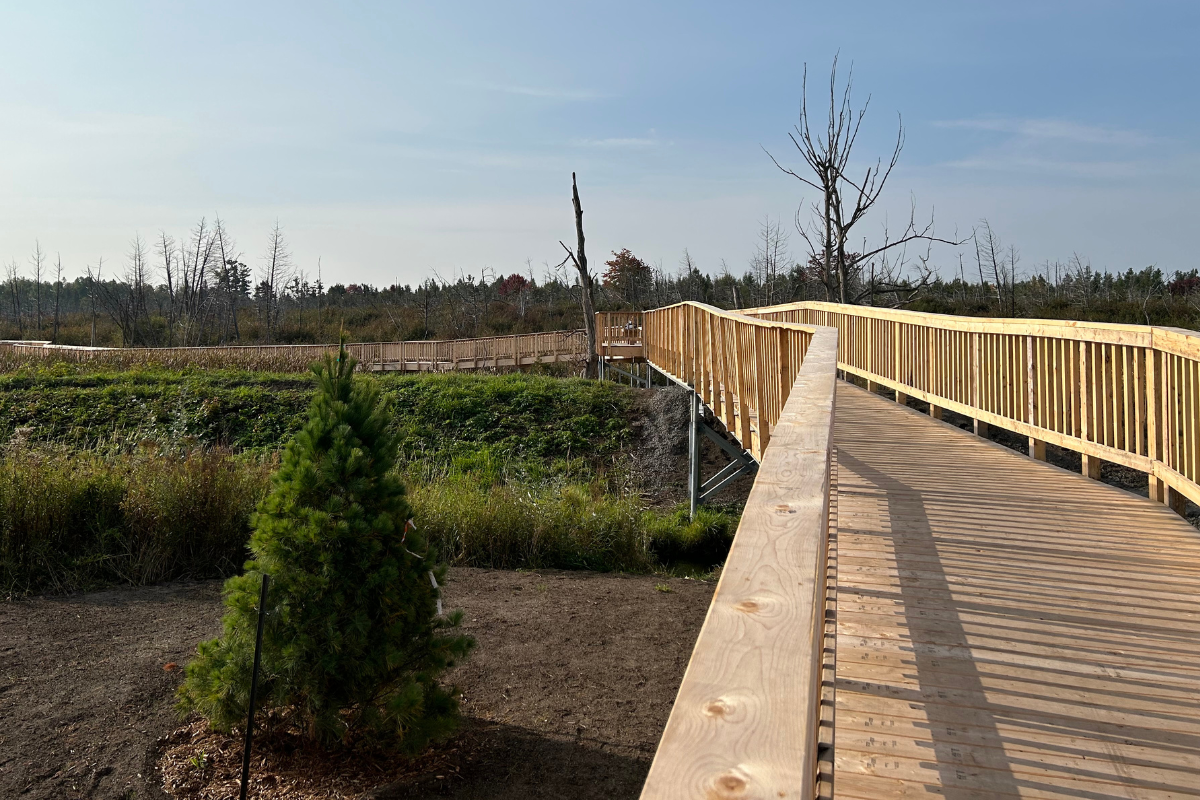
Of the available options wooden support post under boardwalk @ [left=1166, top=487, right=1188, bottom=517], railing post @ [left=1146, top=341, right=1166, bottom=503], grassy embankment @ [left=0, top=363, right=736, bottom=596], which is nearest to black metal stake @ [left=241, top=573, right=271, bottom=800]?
grassy embankment @ [left=0, top=363, right=736, bottom=596]

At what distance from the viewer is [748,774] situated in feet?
3.49

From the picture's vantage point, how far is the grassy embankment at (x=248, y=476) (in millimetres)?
8594

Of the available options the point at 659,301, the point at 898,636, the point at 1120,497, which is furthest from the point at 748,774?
the point at 659,301

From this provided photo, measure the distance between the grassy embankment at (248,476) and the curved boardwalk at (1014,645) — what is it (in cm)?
257

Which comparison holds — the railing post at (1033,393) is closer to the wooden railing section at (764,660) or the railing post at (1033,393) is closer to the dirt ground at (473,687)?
the dirt ground at (473,687)

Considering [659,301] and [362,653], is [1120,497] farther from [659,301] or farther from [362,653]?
[659,301]

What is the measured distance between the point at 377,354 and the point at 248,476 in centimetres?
2240

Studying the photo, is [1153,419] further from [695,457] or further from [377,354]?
[377,354]

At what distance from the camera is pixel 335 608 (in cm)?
424

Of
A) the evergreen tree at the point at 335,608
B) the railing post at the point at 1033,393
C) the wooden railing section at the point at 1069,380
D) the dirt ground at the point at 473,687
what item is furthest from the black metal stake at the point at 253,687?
the railing post at the point at 1033,393

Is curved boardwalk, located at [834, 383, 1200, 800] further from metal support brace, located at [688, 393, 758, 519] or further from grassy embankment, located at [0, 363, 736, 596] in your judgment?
metal support brace, located at [688, 393, 758, 519]

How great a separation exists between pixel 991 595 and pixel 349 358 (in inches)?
142

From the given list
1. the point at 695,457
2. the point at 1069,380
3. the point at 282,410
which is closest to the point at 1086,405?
the point at 1069,380

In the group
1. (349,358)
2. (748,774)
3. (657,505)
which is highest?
(349,358)
